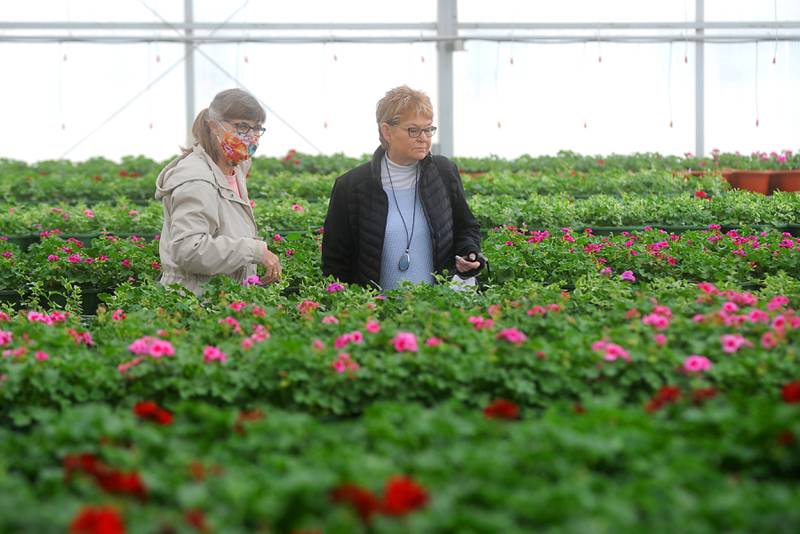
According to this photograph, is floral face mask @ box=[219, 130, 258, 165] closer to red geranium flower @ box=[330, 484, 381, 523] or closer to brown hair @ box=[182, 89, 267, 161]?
brown hair @ box=[182, 89, 267, 161]

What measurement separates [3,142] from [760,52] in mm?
11765

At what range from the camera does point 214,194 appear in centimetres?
400

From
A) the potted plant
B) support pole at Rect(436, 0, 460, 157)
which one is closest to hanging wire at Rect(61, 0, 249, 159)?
support pole at Rect(436, 0, 460, 157)

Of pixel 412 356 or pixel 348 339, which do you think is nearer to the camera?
pixel 412 356

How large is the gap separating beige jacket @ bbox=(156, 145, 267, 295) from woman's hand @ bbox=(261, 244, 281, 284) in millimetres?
22

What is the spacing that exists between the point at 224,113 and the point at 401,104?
2.43 feet

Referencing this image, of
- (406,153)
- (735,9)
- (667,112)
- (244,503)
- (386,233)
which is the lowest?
(244,503)

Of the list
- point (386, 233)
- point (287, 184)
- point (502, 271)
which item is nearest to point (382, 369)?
point (386, 233)

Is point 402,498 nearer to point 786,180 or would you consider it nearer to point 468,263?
point 468,263

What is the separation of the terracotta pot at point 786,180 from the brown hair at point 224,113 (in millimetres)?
7702

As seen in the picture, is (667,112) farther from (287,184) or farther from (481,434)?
(481,434)

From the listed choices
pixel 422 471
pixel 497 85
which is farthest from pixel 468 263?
pixel 497 85

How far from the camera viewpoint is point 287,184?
9484 mm

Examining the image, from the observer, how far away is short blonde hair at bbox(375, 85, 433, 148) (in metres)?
4.16
